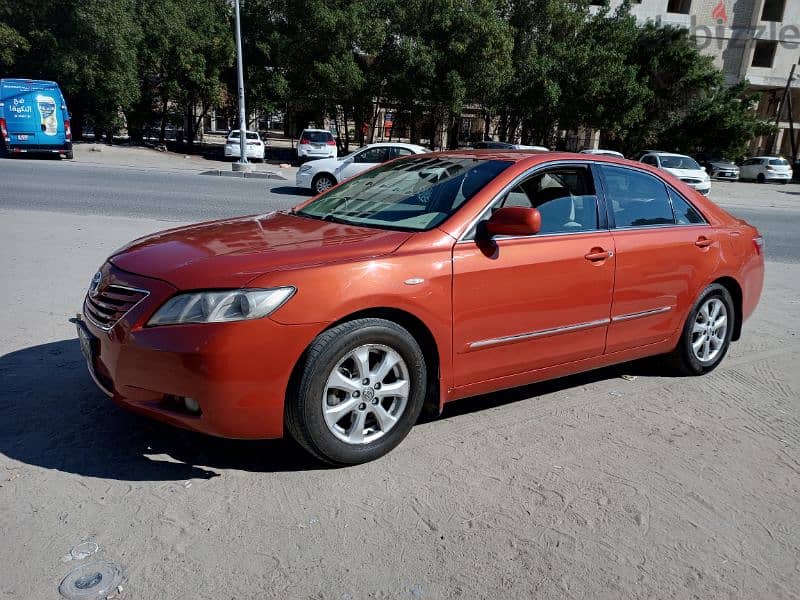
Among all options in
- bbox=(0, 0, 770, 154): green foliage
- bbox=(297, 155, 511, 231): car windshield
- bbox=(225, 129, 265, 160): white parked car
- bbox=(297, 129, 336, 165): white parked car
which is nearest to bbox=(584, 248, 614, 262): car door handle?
bbox=(297, 155, 511, 231): car windshield

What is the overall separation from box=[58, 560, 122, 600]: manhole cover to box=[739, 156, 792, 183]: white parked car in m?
42.0

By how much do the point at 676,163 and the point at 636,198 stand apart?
22.3 meters

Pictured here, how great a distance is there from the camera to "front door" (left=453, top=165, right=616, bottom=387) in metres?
3.44

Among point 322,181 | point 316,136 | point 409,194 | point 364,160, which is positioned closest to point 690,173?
point 364,160

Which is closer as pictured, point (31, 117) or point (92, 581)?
point (92, 581)

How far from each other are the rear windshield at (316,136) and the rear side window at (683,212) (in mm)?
24511

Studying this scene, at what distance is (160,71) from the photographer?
104ft

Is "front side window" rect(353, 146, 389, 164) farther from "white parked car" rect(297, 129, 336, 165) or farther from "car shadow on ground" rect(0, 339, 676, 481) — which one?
"car shadow on ground" rect(0, 339, 676, 481)

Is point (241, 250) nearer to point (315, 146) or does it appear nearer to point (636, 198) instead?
point (636, 198)

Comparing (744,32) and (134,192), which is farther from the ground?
(744,32)

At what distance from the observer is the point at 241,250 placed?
126 inches

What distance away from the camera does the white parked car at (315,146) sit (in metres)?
27.5

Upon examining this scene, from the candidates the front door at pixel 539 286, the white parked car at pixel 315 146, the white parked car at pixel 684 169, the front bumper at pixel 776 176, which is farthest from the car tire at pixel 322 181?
the front bumper at pixel 776 176
